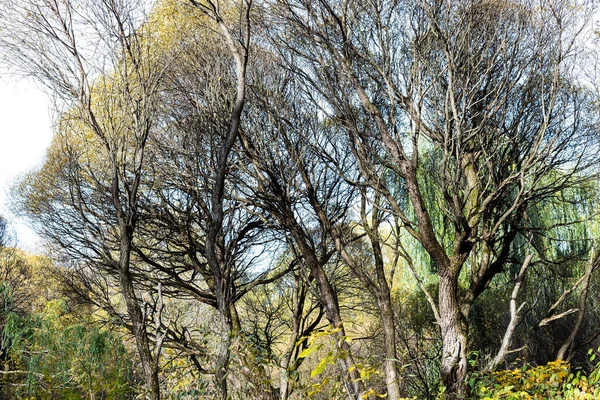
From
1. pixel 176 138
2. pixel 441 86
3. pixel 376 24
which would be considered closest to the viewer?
pixel 376 24

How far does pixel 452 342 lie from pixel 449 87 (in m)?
2.47

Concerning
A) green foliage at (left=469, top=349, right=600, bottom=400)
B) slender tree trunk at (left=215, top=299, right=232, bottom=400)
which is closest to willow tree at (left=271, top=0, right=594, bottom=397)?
green foliage at (left=469, top=349, right=600, bottom=400)

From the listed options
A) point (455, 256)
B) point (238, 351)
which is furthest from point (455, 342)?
point (238, 351)

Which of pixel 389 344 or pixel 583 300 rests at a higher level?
pixel 583 300

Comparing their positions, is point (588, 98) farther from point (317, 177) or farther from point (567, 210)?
point (317, 177)

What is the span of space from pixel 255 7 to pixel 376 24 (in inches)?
Answer: 65.0

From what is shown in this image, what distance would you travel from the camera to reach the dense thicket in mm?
4613

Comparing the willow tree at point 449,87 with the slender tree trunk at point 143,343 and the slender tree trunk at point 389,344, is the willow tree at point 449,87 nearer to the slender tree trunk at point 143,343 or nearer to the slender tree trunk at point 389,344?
the slender tree trunk at point 389,344

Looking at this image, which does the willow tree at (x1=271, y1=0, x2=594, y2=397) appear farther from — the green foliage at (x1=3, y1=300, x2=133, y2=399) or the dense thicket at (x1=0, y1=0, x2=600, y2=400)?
the green foliage at (x1=3, y1=300, x2=133, y2=399)

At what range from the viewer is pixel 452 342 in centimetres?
545

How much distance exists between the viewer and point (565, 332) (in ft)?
31.3

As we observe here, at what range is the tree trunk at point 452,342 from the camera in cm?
534

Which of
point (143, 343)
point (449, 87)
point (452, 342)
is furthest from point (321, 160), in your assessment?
point (143, 343)

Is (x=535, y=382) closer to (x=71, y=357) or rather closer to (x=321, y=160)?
(x=321, y=160)
